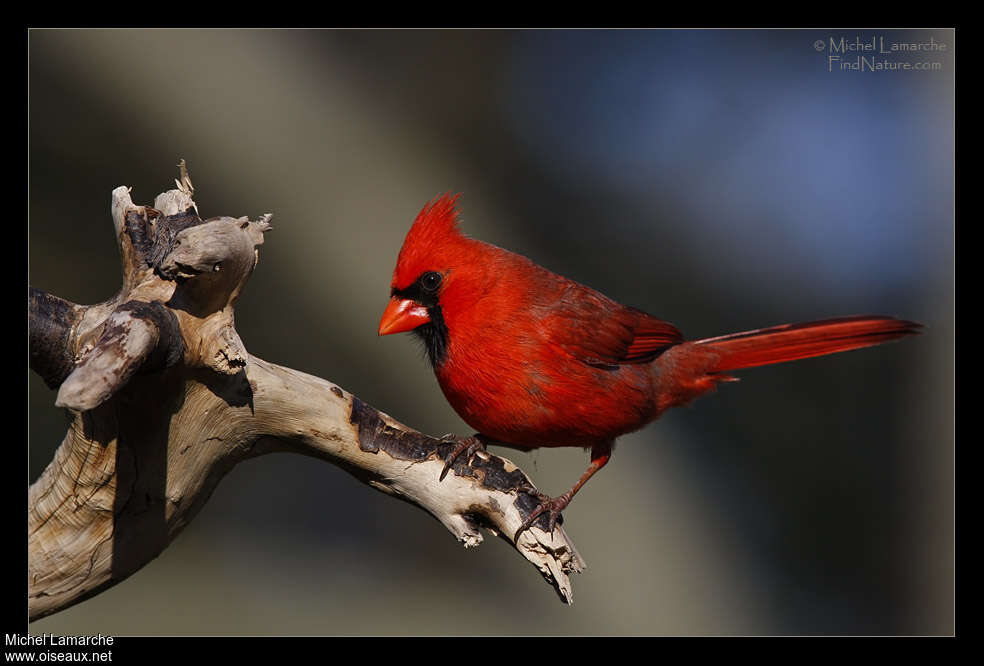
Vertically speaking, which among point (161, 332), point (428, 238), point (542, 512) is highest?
point (428, 238)

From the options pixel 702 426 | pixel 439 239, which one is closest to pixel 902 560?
pixel 702 426

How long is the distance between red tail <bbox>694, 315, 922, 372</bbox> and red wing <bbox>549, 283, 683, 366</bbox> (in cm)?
20

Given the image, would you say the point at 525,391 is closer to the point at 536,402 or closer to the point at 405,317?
the point at 536,402

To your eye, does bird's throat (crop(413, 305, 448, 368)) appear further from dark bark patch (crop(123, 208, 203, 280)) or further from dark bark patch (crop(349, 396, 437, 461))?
dark bark patch (crop(123, 208, 203, 280))

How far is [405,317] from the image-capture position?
2793 millimetres

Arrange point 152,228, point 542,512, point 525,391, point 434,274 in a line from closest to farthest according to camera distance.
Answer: point 152,228
point 542,512
point 525,391
point 434,274

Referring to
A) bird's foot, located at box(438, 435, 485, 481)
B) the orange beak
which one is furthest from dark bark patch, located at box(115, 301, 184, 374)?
the orange beak

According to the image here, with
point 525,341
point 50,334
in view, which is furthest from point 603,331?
point 50,334

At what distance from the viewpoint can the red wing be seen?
2863mm

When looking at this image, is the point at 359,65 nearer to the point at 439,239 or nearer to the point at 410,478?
the point at 439,239

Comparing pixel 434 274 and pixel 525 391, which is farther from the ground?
pixel 434 274

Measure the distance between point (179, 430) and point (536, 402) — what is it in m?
1.02

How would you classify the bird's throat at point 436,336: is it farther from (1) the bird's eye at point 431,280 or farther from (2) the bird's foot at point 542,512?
(2) the bird's foot at point 542,512

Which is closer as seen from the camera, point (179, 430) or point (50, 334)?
point (50, 334)
